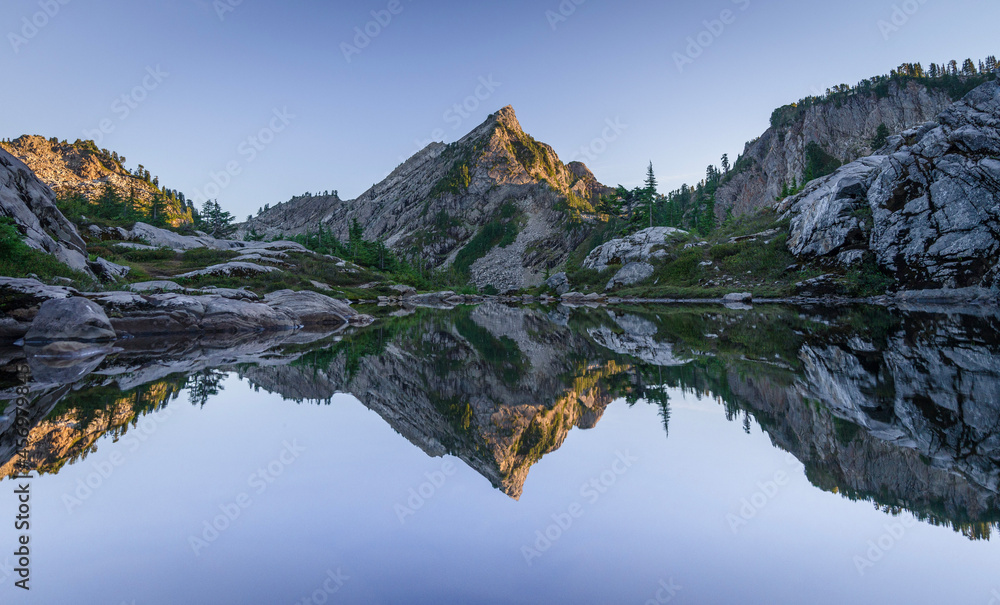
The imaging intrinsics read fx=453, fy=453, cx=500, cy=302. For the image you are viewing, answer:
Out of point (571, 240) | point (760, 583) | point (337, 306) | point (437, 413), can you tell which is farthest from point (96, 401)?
point (571, 240)

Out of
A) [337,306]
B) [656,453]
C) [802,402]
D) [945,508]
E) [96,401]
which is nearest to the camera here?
[945,508]

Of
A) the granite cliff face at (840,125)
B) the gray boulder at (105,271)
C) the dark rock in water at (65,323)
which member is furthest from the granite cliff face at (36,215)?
the granite cliff face at (840,125)

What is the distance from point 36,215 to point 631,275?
62.0 meters

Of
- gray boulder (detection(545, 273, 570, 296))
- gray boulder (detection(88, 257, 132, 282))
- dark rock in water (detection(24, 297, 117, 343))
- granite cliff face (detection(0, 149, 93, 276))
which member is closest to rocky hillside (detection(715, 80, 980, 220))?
gray boulder (detection(545, 273, 570, 296))

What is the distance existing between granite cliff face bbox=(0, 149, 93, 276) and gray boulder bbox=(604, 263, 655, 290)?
58843 millimetres

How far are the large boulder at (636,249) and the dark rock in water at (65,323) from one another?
63.2 metres

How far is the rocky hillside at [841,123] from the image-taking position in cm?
12656

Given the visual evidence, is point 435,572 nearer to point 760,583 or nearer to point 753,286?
point 760,583

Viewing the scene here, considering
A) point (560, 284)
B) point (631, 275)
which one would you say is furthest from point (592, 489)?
point (560, 284)

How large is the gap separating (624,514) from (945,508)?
2675 millimetres

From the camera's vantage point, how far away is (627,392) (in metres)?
8.95

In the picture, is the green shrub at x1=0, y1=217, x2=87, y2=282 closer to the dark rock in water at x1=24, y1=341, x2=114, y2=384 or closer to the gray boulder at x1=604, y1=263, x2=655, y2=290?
the dark rock in water at x1=24, y1=341, x2=114, y2=384

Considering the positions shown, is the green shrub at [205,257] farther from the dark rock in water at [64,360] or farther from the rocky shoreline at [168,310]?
the dark rock in water at [64,360]

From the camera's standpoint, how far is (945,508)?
3838 millimetres
